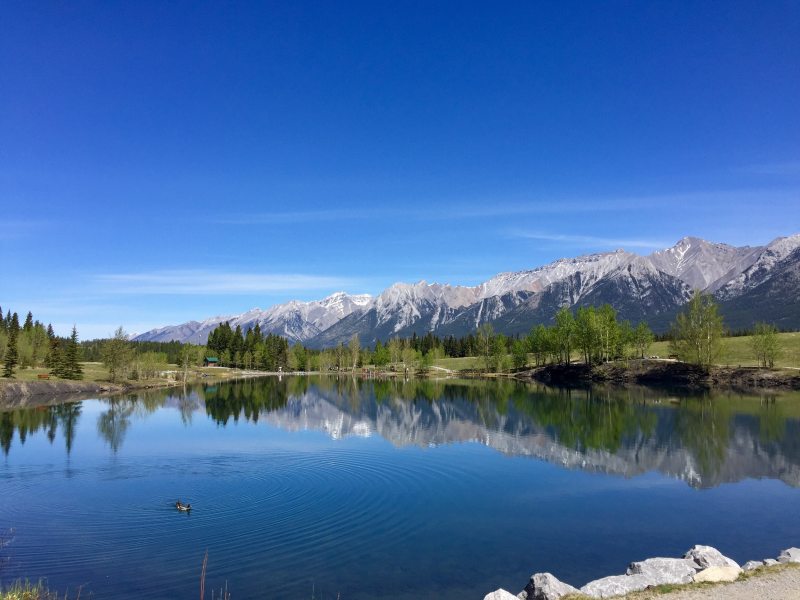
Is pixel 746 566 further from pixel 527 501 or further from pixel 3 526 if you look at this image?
pixel 3 526

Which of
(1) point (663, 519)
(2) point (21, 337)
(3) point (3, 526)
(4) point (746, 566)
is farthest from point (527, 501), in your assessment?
(2) point (21, 337)

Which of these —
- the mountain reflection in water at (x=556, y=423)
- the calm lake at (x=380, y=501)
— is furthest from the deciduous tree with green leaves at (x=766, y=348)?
the calm lake at (x=380, y=501)

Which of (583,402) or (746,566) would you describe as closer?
(746,566)

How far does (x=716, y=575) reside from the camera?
18.4 meters

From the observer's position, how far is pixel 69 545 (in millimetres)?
24719

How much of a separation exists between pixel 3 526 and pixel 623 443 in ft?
163

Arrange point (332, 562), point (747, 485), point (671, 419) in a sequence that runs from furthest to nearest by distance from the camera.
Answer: point (671, 419), point (747, 485), point (332, 562)

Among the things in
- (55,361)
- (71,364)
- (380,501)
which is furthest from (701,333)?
(55,361)

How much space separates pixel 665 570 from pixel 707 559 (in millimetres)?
2040

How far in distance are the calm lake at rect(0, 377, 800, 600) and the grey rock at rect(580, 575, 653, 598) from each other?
302 cm

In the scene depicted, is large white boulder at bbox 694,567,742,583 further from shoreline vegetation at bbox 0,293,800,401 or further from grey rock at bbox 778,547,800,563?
shoreline vegetation at bbox 0,293,800,401

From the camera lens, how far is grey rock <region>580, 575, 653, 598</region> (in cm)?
1759

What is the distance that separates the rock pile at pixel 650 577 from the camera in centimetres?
1739

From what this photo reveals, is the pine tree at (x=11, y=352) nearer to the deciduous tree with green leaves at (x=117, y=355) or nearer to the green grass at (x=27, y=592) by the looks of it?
the deciduous tree with green leaves at (x=117, y=355)
